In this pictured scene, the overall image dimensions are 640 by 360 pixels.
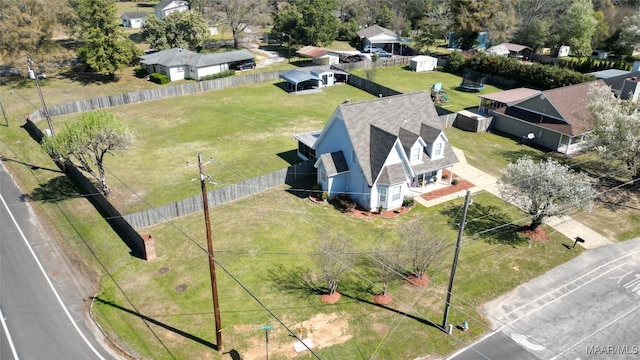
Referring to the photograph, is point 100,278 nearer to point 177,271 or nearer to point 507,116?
point 177,271

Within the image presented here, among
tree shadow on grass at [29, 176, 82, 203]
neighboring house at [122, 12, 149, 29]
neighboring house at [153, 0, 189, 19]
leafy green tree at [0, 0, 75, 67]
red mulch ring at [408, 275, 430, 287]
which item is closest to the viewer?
red mulch ring at [408, 275, 430, 287]

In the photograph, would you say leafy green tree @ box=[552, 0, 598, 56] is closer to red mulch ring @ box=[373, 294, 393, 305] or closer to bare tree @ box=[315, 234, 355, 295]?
bare tree @ box=[315, 234, 355, 295]

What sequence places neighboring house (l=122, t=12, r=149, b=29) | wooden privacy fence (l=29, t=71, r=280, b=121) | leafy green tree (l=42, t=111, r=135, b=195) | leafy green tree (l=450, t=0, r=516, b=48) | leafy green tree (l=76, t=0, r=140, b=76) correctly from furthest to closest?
neighboring house (l=122, t=12, r=149, b=29) < leafy green tree (l=450, t=0, r=516, b=48) < leafy green tree (l=76, t=0, r=140, b=76) < wooden privacy fence (l=29, t=71, r=280, b=121) < leafy green tree (l=42, t=111, r=135, b=195)

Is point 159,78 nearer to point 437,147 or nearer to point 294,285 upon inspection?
point 437,147

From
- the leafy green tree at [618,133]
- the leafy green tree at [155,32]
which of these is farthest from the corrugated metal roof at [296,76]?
the leafy green tree at [618,133]

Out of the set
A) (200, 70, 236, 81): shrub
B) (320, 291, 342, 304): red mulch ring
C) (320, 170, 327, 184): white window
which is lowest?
(320, 291, 342, 304): red mulch ring

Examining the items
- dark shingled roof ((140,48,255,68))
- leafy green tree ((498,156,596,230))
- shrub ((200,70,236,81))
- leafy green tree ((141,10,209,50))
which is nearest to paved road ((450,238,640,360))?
leafy green tree ((498,156,596,230))

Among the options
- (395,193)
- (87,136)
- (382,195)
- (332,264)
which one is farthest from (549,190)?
(87,136)

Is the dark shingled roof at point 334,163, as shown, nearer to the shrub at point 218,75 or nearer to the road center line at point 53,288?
the road center line at point 53,288

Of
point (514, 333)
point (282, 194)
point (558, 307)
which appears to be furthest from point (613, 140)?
point (282, 194)
